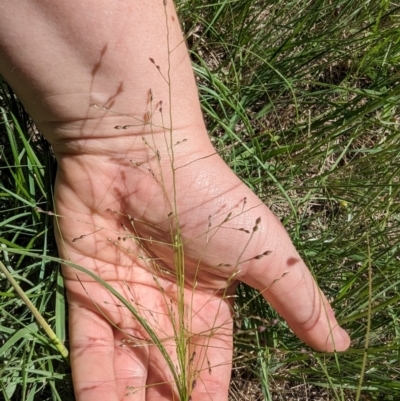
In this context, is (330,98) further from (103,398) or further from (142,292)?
(103,398)

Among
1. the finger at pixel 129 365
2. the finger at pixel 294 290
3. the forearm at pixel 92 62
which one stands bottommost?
the finger at pixel 129 365

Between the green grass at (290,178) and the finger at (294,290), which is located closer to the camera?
the finger at (294,290)

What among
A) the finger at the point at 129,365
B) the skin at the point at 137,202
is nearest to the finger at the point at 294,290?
the skin at the point at 137,202

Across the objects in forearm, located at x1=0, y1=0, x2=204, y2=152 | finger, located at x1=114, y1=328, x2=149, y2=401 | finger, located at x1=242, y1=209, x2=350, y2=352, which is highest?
forearm, located at x1=0, y1=0, x2=204, y2=152

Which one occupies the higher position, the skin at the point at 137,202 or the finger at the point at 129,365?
the skin at the point at 137,202

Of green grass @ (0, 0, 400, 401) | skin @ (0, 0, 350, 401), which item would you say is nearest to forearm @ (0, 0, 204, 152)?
skin @ (0, 0, 350, 401)

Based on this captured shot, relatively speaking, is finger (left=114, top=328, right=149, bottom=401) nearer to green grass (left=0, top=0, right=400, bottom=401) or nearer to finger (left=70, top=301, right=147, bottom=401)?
finger (left=70, top=301, right=147, bottom=401)

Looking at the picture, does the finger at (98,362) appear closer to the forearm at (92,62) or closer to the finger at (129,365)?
the finger at (129,365)

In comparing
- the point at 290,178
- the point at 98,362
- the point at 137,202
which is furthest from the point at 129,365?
the point at 290,178
